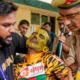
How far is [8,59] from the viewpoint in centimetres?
217

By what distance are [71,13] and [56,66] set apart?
0.70 meters

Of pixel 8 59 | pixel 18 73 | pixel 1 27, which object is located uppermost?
pixel 1 27

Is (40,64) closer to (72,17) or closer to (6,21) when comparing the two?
(6,21)

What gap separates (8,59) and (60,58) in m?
0.43

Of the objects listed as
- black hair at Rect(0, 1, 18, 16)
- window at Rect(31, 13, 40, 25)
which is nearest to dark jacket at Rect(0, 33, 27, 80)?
black hair at Rect(0, 1, 18, 16)

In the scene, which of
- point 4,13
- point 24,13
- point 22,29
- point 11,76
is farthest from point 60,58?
point 24,13

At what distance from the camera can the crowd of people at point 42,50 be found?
1.89 metres

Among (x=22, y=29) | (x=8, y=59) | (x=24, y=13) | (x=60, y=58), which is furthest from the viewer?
(x=24, y=13)

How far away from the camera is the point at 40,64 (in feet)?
8.21

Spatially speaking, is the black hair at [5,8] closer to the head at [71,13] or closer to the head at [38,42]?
the head at [71,13]

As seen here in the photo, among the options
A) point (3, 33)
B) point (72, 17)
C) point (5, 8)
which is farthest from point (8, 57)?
point (72, 17)

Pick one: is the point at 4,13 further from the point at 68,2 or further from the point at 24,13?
the point at 24,13

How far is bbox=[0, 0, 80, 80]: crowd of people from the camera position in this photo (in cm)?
189

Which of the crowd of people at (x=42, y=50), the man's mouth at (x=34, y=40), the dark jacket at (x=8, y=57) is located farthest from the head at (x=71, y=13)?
the man's mouth at (x=34, y=40)
